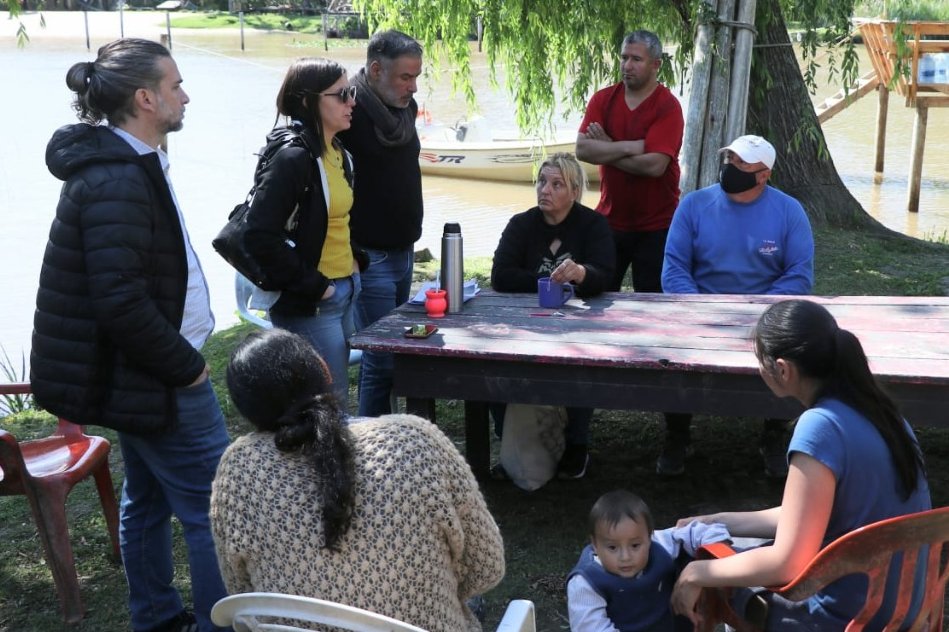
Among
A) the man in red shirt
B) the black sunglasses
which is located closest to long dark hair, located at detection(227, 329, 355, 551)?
the black sunglasses

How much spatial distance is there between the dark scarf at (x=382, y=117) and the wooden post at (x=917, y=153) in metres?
9.47

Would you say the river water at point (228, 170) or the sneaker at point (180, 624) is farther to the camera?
the river water at point (228, 170)

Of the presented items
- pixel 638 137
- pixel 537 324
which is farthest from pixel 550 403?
pixel 638 137

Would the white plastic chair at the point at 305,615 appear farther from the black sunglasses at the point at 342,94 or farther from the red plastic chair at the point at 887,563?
the black sunglasses at the point at 342,94

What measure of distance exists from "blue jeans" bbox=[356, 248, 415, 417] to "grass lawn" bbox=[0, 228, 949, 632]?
1.86 ft

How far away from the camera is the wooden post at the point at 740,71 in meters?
6.51

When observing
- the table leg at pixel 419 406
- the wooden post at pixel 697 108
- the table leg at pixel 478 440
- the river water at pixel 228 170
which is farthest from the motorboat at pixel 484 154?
the table leg at pixel 419 406

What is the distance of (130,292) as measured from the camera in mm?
2709

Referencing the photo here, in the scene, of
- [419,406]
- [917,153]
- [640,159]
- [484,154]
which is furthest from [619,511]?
[484,154]

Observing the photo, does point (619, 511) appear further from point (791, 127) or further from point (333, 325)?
point (791, 127)

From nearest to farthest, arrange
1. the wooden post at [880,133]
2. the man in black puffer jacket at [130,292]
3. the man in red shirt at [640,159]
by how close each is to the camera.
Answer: the man in black puffer jacket at [130,292] → the man in red shirt at [640,159] → the wooden post at [880,133]

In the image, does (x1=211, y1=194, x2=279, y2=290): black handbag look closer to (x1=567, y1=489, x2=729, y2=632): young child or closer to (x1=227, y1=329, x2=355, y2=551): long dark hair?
(x1=227, y1=329, x2=355, y2=551): long dark hair

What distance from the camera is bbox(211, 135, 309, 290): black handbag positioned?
3.63 meters

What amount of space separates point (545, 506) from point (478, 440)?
42cm
